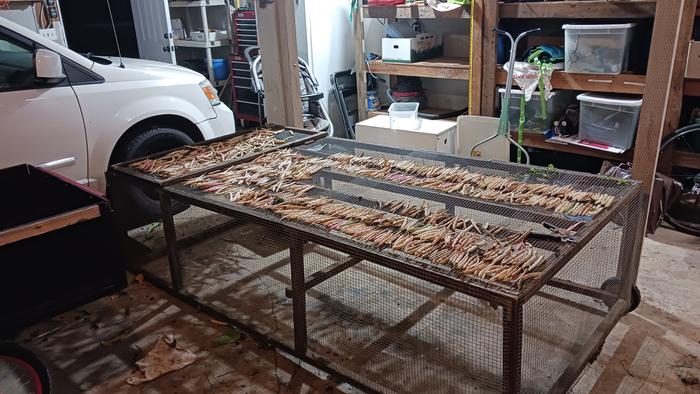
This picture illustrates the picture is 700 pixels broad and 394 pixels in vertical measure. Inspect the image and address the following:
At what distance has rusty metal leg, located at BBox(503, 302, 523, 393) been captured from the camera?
1637mm

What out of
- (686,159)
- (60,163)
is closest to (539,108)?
(686,159)

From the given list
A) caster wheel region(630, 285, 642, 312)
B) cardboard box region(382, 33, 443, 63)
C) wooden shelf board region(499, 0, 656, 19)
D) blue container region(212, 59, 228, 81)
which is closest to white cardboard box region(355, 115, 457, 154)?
cardboard box region(382, 33, 443, 63)

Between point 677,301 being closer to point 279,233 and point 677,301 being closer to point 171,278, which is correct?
point 279,233

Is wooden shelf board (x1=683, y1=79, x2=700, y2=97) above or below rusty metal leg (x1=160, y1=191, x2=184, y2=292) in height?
above

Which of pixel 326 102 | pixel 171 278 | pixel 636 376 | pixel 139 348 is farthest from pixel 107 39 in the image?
pixel 636 376

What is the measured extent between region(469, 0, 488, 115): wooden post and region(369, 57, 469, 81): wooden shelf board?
0.13 metres

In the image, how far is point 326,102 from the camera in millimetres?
5949

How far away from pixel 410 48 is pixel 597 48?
66.7 inches

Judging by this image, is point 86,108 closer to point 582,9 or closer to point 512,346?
point 512,346

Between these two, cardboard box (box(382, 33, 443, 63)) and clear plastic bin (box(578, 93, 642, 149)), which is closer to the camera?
clear plastic bin (box(578, 93, 642, 149))

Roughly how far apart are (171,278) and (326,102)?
11.1 ft

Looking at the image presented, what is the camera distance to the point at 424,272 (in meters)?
1.83

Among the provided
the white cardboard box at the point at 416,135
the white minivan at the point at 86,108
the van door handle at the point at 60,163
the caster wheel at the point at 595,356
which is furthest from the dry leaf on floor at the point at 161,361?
the white cardboard box at the point at 416,135

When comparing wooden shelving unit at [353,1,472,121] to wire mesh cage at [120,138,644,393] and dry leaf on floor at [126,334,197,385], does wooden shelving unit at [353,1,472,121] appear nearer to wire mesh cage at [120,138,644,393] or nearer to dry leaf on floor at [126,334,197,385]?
wire mesh cage at [120,138,644,393]
